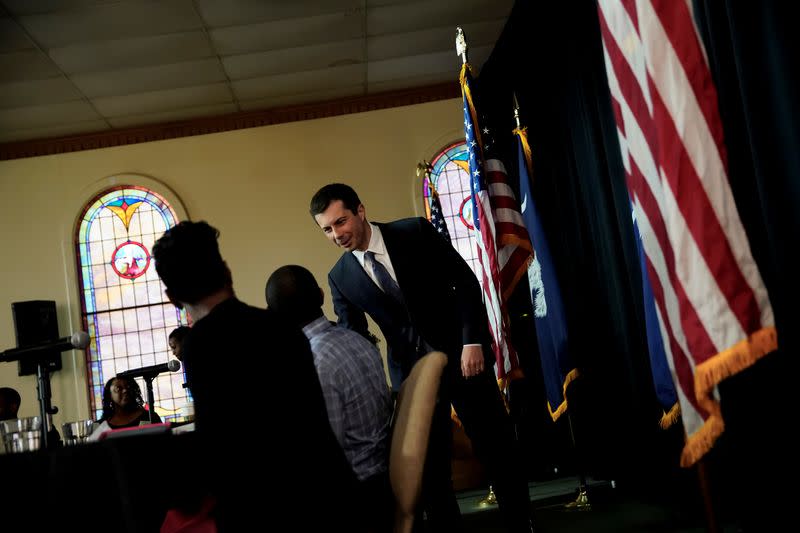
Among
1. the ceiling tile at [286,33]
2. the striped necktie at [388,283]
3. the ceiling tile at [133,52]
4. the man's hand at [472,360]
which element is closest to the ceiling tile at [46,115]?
the ceiling tile at [133,52]

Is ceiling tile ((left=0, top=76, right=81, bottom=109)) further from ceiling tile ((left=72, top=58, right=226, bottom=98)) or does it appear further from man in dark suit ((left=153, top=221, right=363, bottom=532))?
man in dark suit ((left=153, top=221, right=363, bottom=532))

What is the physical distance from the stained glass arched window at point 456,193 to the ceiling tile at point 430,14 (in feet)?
5.65

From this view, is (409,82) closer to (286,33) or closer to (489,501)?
(286,33)

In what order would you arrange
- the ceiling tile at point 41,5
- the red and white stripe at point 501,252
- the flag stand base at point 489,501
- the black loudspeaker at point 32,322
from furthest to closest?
the black loudspeaker at point 32,322
the ceiling tile at point 41,5
the flag stand base at point 489,501
the red and white stripe at point 501,252

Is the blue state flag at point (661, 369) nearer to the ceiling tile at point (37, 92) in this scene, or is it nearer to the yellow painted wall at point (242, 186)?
the yellow painted wall at point (242, 186)

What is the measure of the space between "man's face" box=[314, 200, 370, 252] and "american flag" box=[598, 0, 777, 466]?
4.51 feet

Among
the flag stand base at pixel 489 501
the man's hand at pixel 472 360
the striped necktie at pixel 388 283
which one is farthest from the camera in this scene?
the flag stand base at pixel 489 501

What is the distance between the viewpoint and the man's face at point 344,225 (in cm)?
332

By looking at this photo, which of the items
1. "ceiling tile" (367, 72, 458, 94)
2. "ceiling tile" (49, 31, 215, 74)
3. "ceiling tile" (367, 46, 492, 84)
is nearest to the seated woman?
"ceiling tile" (49, 31, 215, 74)

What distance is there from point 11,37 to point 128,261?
2.90 meters

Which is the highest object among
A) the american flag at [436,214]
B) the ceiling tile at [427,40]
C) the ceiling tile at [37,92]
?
the ceiling tile at [427,40]

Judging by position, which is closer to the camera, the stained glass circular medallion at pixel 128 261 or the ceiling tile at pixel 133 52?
the ceiling tile at pixel 133 52

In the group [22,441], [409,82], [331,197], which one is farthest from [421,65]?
[22,441]

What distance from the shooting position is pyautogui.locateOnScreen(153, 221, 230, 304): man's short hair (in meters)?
1.81
